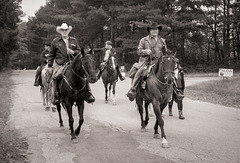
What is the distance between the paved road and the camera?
248 inches

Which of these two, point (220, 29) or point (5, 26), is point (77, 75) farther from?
point (220, 29)

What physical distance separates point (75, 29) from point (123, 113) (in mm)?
37591

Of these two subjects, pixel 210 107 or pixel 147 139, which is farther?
pixel 210 107

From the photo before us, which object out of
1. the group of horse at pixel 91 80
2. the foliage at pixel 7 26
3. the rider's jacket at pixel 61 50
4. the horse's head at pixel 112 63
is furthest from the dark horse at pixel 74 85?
the foliage at pixel 7 26

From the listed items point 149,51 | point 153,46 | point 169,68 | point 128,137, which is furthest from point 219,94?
point 169,68

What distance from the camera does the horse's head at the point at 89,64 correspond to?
7.03 meters

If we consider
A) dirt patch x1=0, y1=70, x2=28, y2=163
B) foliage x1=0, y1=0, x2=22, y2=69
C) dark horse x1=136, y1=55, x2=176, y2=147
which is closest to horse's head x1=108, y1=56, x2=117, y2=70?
dirt patch x1=0, y1=70, x2=28, y2=163

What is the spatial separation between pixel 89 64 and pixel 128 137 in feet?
7.28

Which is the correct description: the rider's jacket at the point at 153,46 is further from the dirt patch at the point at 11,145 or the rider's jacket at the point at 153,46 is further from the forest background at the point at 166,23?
the forest background at the point at 166,23

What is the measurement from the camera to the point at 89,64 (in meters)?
7.20

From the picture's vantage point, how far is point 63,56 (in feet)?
28.5

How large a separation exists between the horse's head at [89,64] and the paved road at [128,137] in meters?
1.62

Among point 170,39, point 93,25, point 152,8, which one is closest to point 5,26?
point 93,25

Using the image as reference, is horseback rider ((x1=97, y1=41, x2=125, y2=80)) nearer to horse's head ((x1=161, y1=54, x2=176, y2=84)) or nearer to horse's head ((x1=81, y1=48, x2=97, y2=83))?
horse's head ((x1=81, y1=48, x2=97, y2=83))
